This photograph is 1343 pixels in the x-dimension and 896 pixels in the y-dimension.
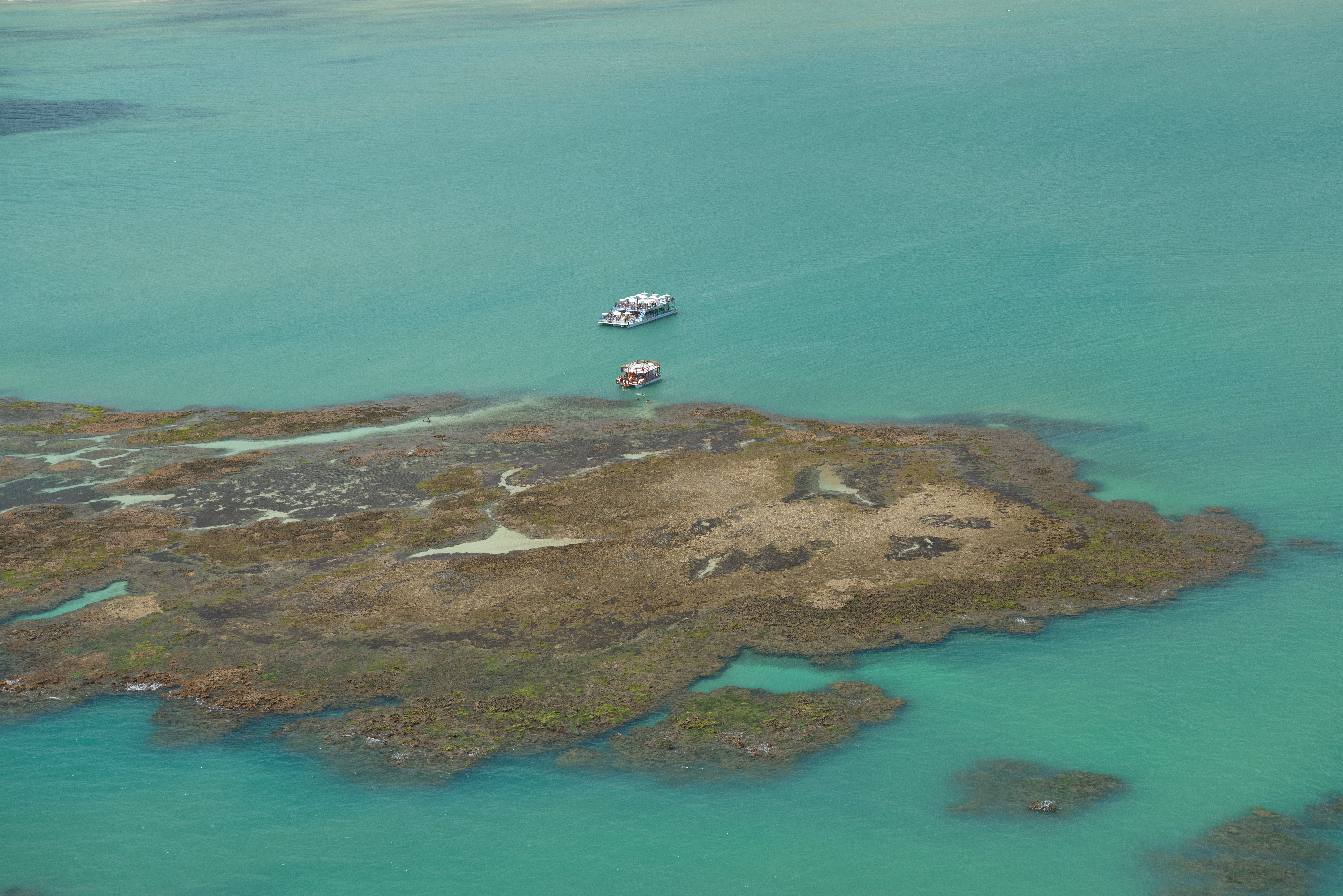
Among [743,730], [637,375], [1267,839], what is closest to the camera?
[1267,839]

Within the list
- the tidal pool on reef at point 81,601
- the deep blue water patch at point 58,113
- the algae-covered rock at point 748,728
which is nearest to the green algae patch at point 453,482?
the tidal pool on reef at point 81,601

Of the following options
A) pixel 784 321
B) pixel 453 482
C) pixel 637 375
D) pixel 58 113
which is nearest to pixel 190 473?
pixel 453 482

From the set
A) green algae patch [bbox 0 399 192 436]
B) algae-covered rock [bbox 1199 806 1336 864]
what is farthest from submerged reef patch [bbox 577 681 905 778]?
green algae patch [bbox 0 399 192 436]

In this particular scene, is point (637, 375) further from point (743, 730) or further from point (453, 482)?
point (743, 730)

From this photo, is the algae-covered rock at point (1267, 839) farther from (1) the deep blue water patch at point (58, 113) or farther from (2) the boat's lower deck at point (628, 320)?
(1) the deep blue water patch at point (58, 113)

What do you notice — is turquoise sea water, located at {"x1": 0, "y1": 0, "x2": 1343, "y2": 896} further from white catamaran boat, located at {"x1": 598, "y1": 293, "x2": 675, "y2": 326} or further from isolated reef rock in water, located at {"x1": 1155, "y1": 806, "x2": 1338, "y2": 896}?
white catamaran boat, located at {"x1": 598, "y1": 293, "x2": 675, "y2": 326}
